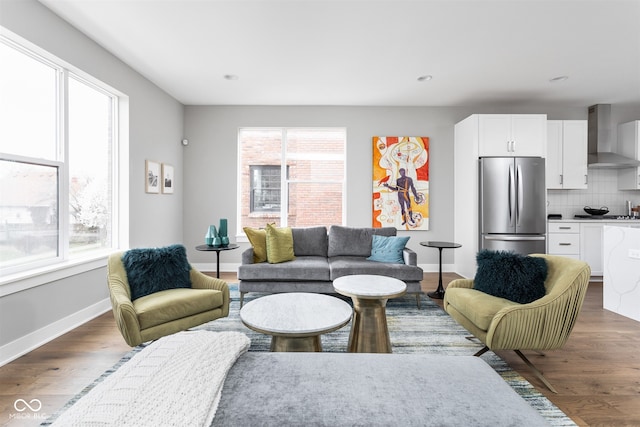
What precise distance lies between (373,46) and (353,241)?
7.30 ft

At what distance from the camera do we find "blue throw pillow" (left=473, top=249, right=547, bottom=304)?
7.20ft

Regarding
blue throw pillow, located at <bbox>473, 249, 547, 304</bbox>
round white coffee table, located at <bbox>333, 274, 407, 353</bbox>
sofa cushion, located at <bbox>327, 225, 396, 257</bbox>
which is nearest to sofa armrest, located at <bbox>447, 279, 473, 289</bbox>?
blue throw pillow, located at <bbox>473, 249, 547, 304</bbox>

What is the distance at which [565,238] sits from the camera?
4.57 metres

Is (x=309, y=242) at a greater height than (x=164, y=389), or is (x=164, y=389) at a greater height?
(x=309, y=242)

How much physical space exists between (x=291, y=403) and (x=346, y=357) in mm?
375

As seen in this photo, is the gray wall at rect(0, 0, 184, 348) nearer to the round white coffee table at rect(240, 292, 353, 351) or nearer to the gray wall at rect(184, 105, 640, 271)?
the gray wall at rect(184, 105, 640, 271)

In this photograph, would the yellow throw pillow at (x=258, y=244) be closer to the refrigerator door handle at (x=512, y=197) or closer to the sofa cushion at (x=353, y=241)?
the sofa cushion at (x=353, y=241)

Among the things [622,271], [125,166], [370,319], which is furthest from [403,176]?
Answer: [125,166]

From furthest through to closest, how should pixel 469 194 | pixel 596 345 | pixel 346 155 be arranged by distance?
pixel 346 155, pixel 469 194, pixel 596 345

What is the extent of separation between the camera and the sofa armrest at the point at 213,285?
8.40 feet

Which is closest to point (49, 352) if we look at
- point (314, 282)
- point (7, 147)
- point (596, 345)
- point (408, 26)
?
point (7, 147)

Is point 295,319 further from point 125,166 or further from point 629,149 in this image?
point 629,149

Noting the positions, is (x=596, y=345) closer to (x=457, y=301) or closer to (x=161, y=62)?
(x=457, y=301)

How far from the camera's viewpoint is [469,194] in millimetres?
4578
